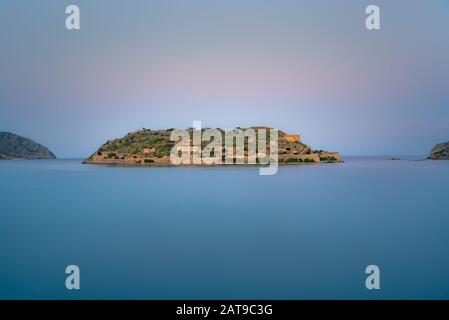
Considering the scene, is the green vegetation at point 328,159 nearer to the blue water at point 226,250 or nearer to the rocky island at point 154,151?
the rocky island at point 154,151

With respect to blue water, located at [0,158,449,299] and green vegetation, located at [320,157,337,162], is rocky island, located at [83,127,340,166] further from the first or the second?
blue water, located at [0,158,449,299]

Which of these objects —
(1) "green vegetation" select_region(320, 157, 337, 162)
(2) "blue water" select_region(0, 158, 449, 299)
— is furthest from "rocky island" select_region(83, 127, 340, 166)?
(2) "blue water" select_region(0, 158, 449, 299)

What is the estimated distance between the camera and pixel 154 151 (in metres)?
95.8

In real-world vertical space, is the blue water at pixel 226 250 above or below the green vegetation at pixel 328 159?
below

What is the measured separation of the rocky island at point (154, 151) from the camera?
9194 cm

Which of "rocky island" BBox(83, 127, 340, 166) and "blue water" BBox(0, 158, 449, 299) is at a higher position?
"rocky island" BBox(83, 127, 340, 166)

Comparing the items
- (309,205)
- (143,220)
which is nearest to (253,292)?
(143,220)

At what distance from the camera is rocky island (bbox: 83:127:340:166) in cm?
9194

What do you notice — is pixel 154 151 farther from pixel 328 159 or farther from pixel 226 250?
pixel 226 250

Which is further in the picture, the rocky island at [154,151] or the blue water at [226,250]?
the rocky island at [154,151]

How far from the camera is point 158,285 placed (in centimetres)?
880

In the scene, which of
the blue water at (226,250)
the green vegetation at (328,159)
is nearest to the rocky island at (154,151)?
the green vegetation at (328,159)

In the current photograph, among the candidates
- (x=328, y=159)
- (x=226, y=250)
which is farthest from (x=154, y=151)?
(x=226, y=250)
